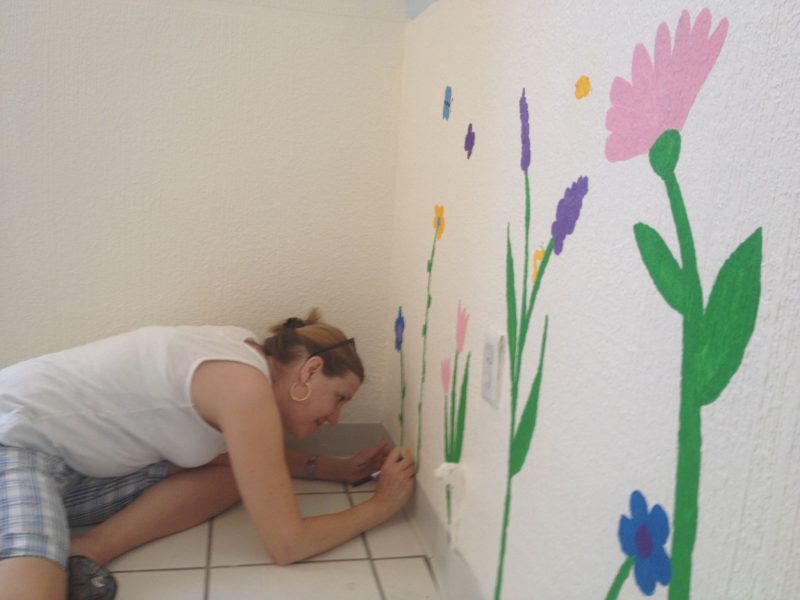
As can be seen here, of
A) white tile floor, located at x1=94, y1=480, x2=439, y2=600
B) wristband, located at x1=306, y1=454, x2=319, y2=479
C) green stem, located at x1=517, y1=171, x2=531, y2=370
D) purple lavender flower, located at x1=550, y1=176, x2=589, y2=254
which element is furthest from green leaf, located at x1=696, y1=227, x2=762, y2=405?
wristband, located at x1=306, y1=454, x2=319, y2=479

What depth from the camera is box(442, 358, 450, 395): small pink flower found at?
133cm

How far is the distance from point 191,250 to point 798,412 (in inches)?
55.5

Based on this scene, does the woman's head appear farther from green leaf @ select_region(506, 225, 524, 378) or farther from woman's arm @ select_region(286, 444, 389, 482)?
green leaf @ select_region(506, 225, 524, 378)

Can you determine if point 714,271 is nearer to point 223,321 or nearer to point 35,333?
point 223,321

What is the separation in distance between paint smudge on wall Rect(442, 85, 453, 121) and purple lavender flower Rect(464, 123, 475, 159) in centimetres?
14

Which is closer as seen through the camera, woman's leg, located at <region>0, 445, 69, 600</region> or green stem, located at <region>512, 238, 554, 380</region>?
green stem, located at <region>512, 238, 554, 380</region>

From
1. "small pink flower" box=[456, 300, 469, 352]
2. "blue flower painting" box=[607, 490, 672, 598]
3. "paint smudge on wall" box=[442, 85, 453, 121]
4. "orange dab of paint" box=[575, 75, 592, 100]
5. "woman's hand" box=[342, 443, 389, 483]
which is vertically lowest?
"woman's hand" box=[342, 443, 389, 483]

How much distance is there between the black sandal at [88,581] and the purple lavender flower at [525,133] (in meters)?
0.90

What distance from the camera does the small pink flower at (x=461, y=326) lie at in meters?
1.24

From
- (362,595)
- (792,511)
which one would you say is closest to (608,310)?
(792,511)

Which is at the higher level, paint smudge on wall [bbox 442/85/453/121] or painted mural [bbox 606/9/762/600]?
paint smudge on wall [bbox 442/85/453/121]

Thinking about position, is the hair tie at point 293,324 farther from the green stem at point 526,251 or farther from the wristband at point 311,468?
the green stem at point 526,251

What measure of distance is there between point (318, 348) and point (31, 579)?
60cm

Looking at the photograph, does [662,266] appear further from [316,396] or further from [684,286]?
[316,396]
